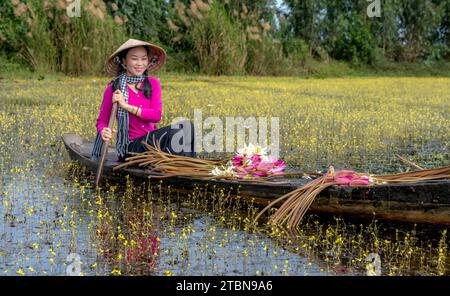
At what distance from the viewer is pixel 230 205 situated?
260 inches

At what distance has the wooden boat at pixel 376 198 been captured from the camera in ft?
18.2

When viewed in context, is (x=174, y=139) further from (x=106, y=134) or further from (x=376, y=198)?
(x=376, y=198)

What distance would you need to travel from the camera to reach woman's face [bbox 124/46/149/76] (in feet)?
23.6

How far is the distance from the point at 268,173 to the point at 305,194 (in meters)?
0.76

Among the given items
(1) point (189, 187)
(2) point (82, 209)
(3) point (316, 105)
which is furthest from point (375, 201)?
(3) point (316, 105)

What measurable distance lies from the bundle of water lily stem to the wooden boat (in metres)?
0.07

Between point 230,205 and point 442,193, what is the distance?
1.83 meters

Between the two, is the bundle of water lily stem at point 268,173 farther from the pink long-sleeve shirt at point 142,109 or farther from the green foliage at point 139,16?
the green foliage at point 139,16

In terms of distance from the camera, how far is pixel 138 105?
7.34 m

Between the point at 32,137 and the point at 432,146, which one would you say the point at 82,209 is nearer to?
the point at 32,137

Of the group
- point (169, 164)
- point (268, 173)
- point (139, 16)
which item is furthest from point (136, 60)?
point (139, 16)

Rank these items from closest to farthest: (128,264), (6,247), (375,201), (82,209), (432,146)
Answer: (128,264) < (6,247) < (375,201) < (82,209) < (432,146)

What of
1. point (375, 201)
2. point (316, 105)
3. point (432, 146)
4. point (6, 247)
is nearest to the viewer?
point (6, 247)

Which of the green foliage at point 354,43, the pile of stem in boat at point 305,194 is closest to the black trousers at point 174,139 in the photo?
the pile of stem in boat at point 305,194
